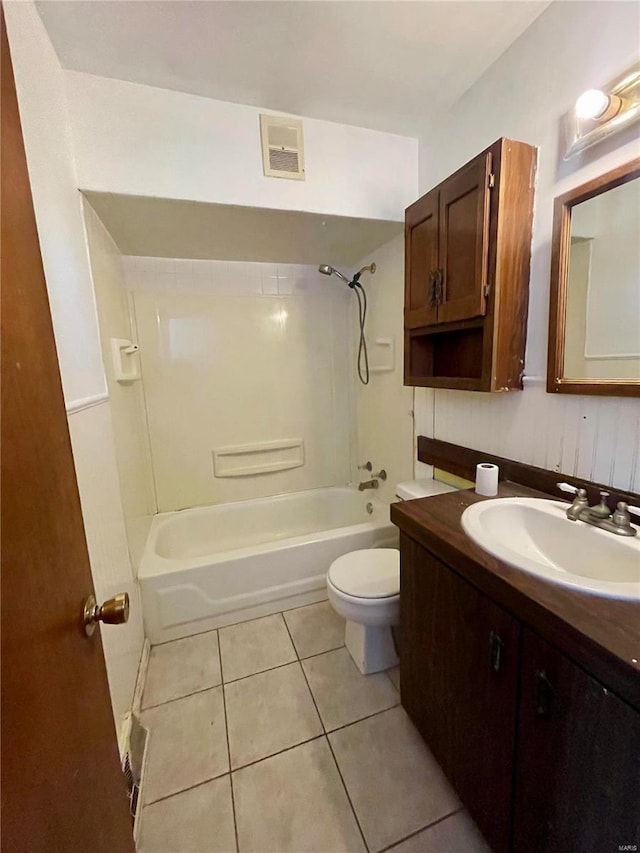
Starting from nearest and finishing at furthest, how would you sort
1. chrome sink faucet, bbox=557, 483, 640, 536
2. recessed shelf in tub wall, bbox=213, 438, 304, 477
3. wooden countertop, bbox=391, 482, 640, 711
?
wooden countertop, bbox=391, 482, 640, 711
chrome sink faucet, bbox=557, 483, 640, 536
recessed shelf in tub wall, bbox=213, 438, 304, 477

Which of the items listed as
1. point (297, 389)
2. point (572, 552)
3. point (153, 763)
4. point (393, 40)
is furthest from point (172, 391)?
point (572, 552)

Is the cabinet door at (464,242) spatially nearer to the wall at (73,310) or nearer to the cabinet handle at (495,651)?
the cabinet handle at (495,651)

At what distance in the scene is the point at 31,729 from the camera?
430mm

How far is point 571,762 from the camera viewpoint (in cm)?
66

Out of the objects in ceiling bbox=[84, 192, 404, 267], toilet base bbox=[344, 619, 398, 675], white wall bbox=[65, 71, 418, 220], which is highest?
white wall bbox=[65, 71, 418, 220]

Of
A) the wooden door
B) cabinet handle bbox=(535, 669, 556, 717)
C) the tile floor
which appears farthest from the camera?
the tile floor

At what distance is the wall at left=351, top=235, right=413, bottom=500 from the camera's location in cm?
204

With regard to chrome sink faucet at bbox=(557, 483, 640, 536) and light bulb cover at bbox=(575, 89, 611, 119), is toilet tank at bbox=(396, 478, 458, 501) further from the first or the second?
light bulb cover at bbox=(575, 89, 611, 119)

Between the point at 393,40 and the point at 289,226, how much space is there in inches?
30.9

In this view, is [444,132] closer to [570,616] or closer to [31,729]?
[570,616]

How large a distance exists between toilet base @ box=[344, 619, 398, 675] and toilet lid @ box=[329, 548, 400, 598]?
0.18 m

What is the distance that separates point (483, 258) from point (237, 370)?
69.1 inches

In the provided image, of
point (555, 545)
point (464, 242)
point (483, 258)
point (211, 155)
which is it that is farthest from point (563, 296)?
point (211, 155)

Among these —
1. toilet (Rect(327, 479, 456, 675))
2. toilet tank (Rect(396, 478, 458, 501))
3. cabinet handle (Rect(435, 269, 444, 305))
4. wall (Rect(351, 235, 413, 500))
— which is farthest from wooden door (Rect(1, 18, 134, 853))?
wall (Rect(351, 235, 413, 500))
